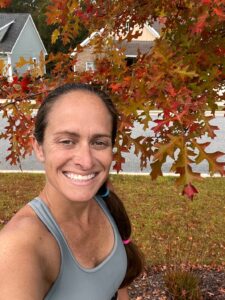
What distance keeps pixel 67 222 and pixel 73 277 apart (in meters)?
0.23

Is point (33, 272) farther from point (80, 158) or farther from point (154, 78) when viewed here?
point (154, 78)

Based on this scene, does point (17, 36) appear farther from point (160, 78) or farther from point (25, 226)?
point (25, 226)

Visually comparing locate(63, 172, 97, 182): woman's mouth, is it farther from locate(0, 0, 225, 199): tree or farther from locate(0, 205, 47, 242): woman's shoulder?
locate(0, 0, 225, 199): tree

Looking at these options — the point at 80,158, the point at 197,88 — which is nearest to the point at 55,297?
the point at 80,158

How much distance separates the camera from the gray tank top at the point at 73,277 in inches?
49.7

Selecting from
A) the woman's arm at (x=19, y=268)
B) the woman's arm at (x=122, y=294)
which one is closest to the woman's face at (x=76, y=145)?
the woman's arm at (x=19, y=268)

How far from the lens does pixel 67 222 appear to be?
4.81ft

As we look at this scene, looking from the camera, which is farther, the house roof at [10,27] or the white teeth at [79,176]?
the house roof at [10,27]

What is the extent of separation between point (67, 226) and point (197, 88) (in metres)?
1.03

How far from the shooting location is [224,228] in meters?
5.32

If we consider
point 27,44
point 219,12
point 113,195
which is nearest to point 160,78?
point 219,12

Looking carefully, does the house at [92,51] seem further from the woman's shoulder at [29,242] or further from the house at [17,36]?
the house at [17,36]

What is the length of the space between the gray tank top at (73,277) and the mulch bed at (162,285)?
2.27m

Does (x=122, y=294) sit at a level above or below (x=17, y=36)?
above
